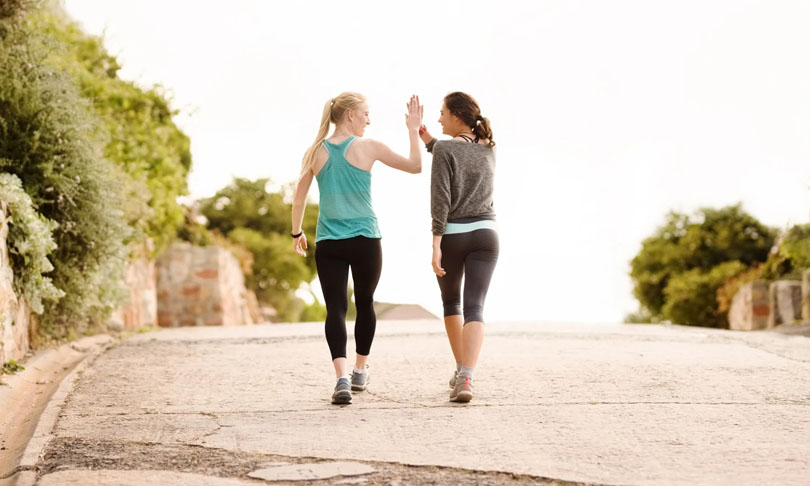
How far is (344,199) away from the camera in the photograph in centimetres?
607

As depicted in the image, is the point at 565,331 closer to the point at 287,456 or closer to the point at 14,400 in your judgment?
the point at 14,400

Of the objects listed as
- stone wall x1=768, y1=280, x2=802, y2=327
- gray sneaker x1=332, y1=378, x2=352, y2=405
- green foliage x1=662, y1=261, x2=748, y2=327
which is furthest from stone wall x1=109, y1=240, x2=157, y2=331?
green foliage x1=662, y1=261, x2=748, y2=327

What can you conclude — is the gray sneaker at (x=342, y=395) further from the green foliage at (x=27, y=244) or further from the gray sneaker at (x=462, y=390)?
the green foliage at (x=27, y=244)

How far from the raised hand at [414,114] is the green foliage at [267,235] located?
22.8 m

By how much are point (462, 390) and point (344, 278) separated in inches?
39.9

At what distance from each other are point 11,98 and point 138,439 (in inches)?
206

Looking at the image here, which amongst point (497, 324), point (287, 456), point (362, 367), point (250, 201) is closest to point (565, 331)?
point (497, 324)

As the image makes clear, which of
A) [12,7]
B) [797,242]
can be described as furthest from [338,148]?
[797,242]

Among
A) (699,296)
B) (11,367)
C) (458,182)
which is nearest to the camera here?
(458,182)

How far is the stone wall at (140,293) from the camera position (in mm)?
13892

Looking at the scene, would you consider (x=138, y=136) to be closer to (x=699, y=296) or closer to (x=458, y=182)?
(x=458, y=182)

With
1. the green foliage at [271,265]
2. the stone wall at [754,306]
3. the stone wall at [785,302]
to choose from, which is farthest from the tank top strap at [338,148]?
the green foliage at [271,265]

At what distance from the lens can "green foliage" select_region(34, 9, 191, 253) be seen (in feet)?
42.9

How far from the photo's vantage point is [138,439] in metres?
5.14
